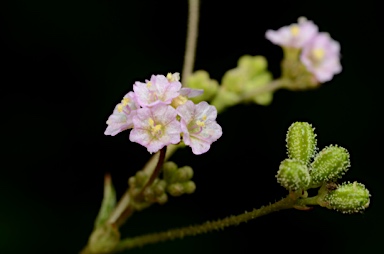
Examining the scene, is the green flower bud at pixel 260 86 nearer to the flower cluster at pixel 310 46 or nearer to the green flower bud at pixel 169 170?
the flower cluster at pixel 310 46

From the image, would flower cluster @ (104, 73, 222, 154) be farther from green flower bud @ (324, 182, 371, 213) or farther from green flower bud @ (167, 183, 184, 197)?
green flower bud @ (324, 182, 371, 213)

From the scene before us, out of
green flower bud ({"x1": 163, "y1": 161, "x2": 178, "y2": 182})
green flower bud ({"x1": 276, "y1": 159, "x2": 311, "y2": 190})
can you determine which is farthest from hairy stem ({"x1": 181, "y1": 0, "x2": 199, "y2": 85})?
green flower bud ({"x1": 276, "y1": 159, "x2": 311, "y2": 190})

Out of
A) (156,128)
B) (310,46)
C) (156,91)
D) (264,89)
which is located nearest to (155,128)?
(156,128)

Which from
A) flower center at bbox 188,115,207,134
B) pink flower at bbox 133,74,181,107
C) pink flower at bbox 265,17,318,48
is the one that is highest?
pink flower at bbox 265,17,318,48

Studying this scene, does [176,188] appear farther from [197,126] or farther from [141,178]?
[197,126]

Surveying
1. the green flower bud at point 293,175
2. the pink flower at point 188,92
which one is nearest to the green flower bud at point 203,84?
the pink flower at point 188,92
